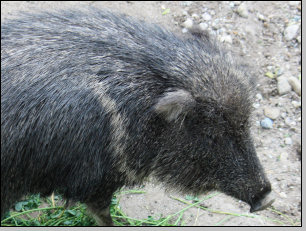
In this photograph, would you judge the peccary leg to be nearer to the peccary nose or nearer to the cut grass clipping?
the cut grass clipping

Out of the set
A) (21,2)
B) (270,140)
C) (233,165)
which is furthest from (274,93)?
(21,2)

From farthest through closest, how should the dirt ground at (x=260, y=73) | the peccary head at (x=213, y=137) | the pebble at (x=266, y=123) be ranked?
1. the pebble at (x=266, y=123)
2. the dirt ground at (x=260, y=73)
3. the peccary head at (x=213, y=137)

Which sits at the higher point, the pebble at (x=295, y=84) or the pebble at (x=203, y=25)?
the pebble at (x=203, y=25)

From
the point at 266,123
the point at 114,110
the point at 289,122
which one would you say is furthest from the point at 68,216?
the point at 289,122

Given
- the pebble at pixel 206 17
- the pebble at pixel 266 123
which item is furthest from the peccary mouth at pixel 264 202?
the pebble at pixel 206 17

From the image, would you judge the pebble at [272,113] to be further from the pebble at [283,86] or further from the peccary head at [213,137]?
the peccary head at [213,137]

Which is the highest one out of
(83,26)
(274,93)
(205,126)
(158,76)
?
(83,26)

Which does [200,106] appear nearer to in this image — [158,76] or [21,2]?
[158,76]

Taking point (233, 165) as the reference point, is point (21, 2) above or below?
above
